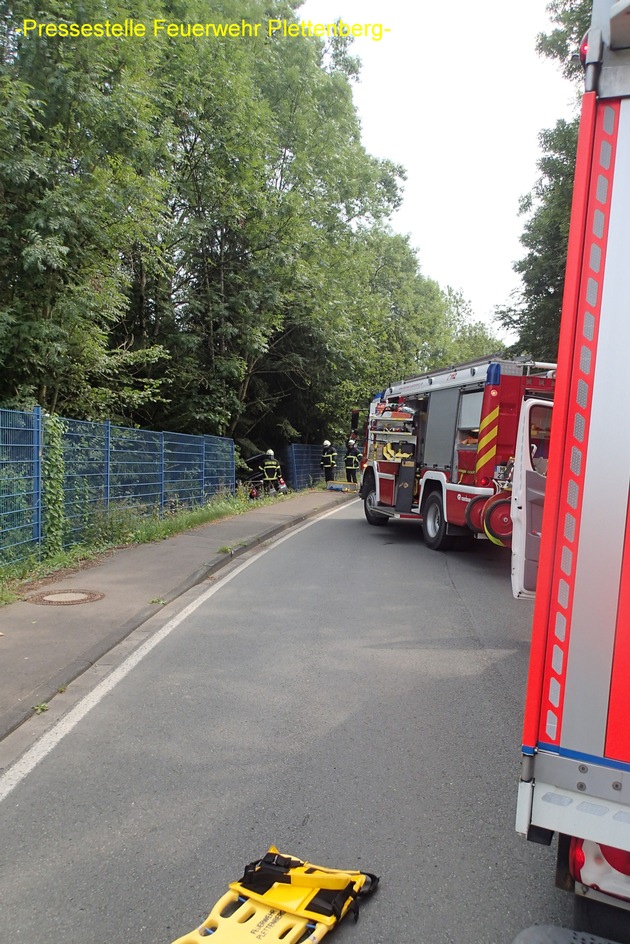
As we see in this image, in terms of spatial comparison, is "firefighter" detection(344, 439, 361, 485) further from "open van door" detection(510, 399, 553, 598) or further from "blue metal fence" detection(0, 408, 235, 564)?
"open van door" detection(510, 399, 553, 598)

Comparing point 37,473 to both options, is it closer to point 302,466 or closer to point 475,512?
point 475,512

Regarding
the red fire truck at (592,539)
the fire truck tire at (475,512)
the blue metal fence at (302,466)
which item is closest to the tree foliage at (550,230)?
the fire truck tire at (475,512)

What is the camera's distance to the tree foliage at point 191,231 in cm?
1178

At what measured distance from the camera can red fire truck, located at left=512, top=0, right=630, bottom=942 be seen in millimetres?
2256

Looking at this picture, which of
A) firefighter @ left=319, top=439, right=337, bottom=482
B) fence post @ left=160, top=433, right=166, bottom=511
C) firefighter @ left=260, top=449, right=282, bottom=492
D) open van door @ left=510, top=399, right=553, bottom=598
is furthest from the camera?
firefighter @ left=319, top=439, right=337, bottom=482

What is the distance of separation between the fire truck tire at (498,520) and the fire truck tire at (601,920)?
6.32 meters

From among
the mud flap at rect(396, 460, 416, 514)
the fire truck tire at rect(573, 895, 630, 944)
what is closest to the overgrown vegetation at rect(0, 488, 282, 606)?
the mud flap at rect(396, 460, 416, 514)

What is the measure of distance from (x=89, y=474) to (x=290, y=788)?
9.23 metres

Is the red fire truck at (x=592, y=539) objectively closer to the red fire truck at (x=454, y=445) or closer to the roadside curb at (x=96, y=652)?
the roadside curb at (x=96, y=652)

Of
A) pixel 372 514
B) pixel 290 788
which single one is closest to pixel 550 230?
pixel 372 514

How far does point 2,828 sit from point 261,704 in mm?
2015

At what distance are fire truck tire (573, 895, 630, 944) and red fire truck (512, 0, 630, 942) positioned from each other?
0.45m

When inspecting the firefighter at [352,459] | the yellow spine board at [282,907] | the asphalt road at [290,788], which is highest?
the firefighter at [352,459]

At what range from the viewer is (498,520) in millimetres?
9203
